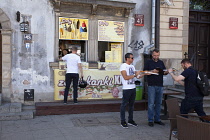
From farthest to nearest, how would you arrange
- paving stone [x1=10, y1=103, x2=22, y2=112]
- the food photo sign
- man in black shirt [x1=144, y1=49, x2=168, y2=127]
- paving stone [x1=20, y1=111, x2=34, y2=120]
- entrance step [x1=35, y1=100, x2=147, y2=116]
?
the food photo sign
entrance step [x1=35, y1=100, x2=147, y2=116]
paving stone [x1=10, y1=103, x2=22, y2=112]
paving stone [x1=20, y1=111, x2=34, y2=120]
man in black shirt [x1=144, y1=49, x2=168, y2=127]

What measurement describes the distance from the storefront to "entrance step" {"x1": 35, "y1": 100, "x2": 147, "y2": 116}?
1.54 feet

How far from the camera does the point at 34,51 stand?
7.88 m

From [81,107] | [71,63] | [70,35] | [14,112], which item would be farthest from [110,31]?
[14,112]

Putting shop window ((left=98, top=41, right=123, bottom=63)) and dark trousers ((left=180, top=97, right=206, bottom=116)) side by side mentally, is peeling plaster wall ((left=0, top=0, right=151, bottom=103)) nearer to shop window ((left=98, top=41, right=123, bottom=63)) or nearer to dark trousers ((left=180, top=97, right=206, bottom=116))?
shop window ((left=98, top=41, right=123, bottom=63))

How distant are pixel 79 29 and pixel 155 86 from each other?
Answer: 3.52m

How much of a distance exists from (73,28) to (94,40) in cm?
82

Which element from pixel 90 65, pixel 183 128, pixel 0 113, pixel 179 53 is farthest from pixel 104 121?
pixel 179 53

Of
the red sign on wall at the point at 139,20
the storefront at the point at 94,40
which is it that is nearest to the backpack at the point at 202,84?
the storefront at the point at 94,40

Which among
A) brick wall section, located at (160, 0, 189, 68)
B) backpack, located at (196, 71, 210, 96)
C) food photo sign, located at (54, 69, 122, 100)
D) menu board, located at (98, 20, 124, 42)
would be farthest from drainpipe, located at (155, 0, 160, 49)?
backpack, located at (196, 71, 210, 96)

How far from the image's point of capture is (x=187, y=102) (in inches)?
205

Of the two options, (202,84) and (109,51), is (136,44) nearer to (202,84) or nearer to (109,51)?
(109,51)

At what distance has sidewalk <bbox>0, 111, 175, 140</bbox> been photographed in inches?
215

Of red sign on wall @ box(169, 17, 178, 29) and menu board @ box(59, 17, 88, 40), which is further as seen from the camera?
red sign on wall @ box(169, 17, 178, 29)

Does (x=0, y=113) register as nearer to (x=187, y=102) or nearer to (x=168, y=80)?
(x=187, y=102)
